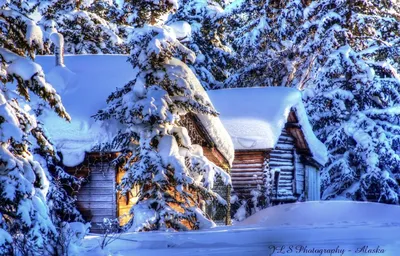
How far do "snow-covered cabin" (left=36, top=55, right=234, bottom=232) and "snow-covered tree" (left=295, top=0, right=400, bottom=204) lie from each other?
35.3 ft

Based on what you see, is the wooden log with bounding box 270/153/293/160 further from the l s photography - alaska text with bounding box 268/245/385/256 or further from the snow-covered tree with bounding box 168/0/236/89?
the l s photography - alaska text with bounding box 268/245/385/256

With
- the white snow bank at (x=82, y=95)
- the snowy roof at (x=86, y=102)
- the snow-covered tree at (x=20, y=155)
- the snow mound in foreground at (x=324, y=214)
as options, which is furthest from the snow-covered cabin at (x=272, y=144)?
the snow-covered tree at (x=20, y=155)

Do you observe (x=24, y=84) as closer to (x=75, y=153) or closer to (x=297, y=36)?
(x=75, y=153)

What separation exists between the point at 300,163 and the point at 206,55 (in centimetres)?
1525

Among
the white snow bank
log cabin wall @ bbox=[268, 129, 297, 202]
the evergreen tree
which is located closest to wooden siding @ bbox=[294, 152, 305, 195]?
log cabin wall @ bbox=[268, 129, 297, 202]

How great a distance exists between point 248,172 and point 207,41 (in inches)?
733

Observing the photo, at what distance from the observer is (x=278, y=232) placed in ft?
38.7

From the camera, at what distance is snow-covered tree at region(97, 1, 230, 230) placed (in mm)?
15117

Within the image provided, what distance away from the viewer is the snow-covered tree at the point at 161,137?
15117 mm

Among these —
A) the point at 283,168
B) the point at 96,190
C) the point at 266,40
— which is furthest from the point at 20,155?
the point at 266,40

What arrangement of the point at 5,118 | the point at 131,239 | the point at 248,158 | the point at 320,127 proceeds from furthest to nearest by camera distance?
the point at 320,127 < the point at 248,158 < the point at 131,239 < the point at 5,118

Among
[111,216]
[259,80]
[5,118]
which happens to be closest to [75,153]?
[111,216]

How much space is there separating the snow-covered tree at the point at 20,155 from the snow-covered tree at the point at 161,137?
4.54m

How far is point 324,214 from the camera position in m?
16.9
